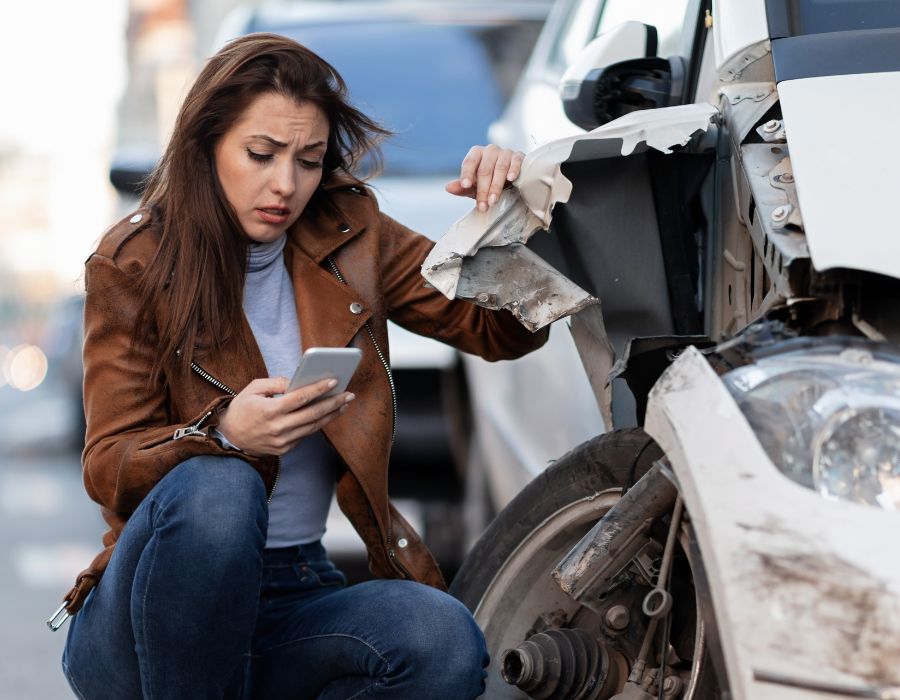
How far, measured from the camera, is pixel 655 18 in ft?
10.9

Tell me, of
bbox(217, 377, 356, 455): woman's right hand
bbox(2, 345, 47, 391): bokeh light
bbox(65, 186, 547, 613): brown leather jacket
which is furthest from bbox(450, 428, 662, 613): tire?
bbox(2, 345, 47, 391): bokeh light

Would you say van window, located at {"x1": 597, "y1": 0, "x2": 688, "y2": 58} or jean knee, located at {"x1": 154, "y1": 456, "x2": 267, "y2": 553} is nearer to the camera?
jean knee, located at {"x1": 154, "y1": 456, "x2": 267, "y2": 553}

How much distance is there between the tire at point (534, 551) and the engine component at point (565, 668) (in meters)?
0.05

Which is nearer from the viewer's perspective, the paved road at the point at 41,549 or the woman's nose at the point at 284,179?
the woman's nose at the point at 284,179

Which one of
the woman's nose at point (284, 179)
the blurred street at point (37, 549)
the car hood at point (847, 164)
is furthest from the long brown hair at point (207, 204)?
the blurred street at point (37, 549)

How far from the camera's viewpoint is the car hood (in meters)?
1.88

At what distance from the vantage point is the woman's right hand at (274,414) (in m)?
2.30

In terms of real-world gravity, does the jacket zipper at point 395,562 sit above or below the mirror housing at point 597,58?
below

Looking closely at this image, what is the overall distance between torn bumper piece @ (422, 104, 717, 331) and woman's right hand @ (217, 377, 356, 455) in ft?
1.01

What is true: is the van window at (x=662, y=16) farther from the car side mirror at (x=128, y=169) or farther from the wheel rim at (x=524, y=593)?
the car side mirror at (x=128, y=169)

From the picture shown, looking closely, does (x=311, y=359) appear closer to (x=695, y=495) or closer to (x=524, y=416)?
(x=695, y=495)

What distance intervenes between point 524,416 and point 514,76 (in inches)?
106

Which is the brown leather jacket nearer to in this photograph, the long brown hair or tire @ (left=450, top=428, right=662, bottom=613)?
the long brown hair

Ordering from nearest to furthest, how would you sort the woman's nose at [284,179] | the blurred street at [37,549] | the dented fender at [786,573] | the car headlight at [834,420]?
the dented fender at [786,573]
the car headlight at [834,420]
the woman's nose at [284,179]
the blurred street at [37,549]
